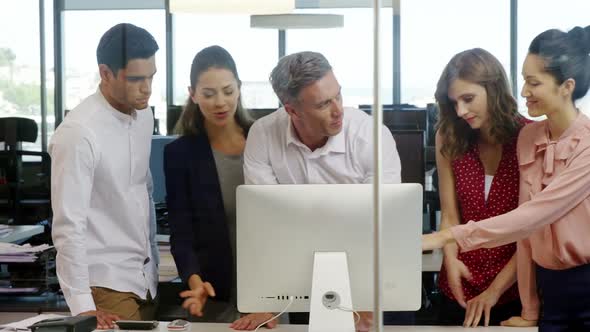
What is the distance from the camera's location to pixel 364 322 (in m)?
2.52

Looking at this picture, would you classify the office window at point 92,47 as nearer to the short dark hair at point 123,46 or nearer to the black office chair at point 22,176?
the short dark hair at point 123,46

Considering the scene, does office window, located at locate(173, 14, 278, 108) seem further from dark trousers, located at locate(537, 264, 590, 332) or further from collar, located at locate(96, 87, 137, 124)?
dark trousers, located at locate(537, 264, 590, 332)

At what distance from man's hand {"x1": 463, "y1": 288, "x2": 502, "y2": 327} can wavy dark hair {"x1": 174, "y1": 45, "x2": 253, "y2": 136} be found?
1.25 m

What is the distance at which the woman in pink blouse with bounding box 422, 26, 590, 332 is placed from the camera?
291 centimetres

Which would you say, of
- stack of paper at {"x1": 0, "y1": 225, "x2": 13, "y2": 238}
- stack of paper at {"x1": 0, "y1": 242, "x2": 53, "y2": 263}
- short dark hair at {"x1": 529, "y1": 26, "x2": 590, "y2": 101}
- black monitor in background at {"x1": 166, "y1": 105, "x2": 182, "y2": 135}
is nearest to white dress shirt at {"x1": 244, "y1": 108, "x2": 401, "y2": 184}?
black monitor in background at {"x1": 166, "y1": 105, "x2": 182, "y2": 135}

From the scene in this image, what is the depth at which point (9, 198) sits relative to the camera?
11.3 ft

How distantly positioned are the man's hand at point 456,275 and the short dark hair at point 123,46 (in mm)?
1569

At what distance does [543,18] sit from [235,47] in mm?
1327

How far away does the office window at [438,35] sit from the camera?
10.4ft

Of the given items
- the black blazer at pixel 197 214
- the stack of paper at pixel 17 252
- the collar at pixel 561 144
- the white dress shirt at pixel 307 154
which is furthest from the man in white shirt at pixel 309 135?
the stack of paper at pixel 17 252

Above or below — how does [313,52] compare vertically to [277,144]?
above

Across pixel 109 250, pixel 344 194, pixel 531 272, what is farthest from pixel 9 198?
pixel 531 272

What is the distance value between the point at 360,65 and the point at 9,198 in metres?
1.72

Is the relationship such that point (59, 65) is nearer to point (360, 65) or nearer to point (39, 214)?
point (39, 214)
